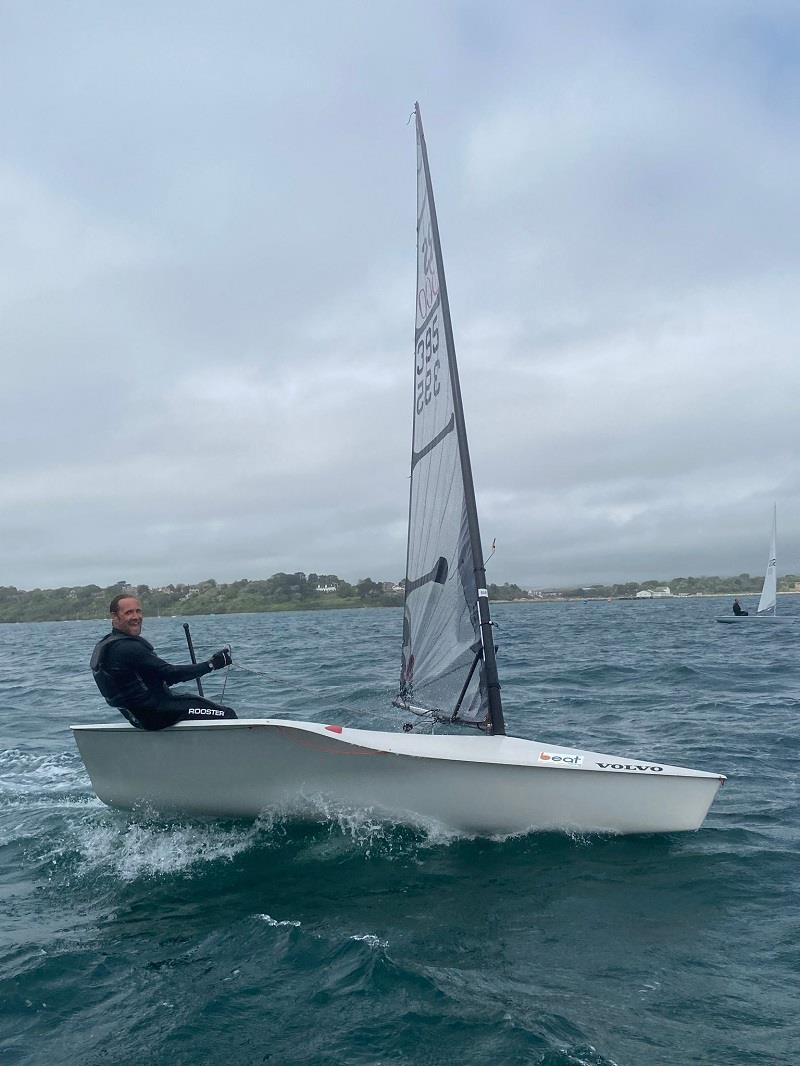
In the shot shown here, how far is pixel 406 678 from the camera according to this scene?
7.84 m

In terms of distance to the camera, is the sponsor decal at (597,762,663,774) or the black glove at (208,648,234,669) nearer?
the sponsor decal at (597,762,663,774)

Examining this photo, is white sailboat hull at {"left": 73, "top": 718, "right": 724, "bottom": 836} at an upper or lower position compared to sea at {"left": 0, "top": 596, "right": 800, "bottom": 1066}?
upper

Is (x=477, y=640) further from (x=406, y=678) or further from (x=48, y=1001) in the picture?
(x=48, y=1001)

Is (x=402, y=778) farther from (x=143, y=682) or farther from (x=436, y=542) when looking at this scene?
(x=436, y=542)

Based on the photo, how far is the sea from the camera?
332cm

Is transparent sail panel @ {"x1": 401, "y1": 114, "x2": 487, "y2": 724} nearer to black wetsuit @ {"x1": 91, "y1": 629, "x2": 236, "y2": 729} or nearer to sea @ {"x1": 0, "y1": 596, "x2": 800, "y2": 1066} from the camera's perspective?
sea @ {"x1": 0, "y1": 596, "x2": 800, "y2": 1066}

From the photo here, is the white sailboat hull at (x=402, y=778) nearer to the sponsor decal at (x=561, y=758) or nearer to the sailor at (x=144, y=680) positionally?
the sponsor decal at (x=561, y=758)

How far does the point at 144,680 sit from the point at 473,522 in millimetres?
2786

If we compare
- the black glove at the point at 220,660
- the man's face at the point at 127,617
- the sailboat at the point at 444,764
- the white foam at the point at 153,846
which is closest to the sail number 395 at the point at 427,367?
the sailboat at the point at 444,764

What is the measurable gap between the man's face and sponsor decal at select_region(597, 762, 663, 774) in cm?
340

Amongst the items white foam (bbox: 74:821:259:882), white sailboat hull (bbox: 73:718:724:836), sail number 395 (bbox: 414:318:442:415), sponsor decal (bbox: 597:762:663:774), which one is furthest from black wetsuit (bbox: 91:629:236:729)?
sail number 395 (bbox: 414:318:442:415)

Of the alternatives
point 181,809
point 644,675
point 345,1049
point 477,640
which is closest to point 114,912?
point 181,809

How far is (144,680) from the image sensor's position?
5.73 metres

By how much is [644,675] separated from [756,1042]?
11403 mm
